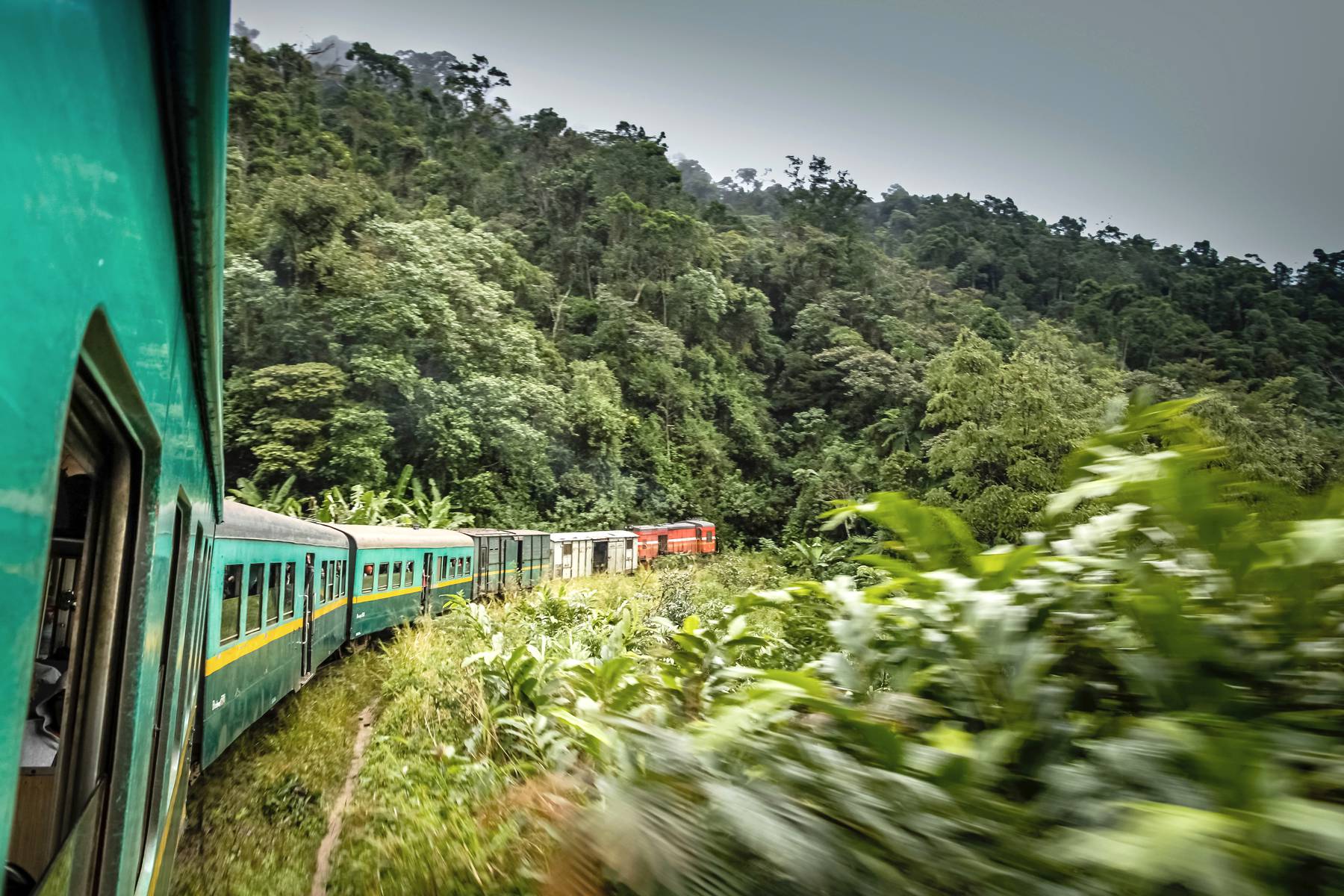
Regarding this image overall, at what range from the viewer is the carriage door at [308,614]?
31.0 feet

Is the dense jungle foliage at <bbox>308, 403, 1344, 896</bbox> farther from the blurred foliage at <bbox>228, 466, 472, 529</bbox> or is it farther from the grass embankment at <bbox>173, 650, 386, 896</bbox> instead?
the blurred foliage at <bbox>228, 466, 472, 529</bbox>

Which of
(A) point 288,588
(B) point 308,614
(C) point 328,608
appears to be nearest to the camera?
(A) point 288,588

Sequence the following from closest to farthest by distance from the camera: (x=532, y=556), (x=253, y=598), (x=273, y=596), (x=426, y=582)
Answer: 1. (x=253, y=598)
2. (x=273, y=596)
3. (x=426, y=582)
4. (x=532, y=556)

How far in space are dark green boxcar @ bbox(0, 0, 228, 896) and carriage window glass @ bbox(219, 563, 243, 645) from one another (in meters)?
3.43

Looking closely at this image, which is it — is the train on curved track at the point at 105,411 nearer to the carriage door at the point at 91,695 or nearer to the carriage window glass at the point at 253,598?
the carriage door at the point at 91,695

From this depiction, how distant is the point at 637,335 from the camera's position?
41.4 metres

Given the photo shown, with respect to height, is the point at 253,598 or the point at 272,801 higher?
the point at 253,598

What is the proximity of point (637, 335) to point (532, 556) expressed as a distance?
19.7m

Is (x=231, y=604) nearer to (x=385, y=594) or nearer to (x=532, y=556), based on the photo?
(x=385, y=594)

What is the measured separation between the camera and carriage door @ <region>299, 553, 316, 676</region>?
945 centimetres

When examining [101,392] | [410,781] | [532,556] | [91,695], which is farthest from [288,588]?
[532,556]

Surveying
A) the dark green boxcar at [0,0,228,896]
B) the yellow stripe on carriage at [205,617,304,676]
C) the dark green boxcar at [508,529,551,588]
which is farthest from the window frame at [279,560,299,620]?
the dark green boxcar at [508,529,551,588]

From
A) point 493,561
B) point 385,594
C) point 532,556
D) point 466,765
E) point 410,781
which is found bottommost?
point 410,781

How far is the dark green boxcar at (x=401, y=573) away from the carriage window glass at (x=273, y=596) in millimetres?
4006
